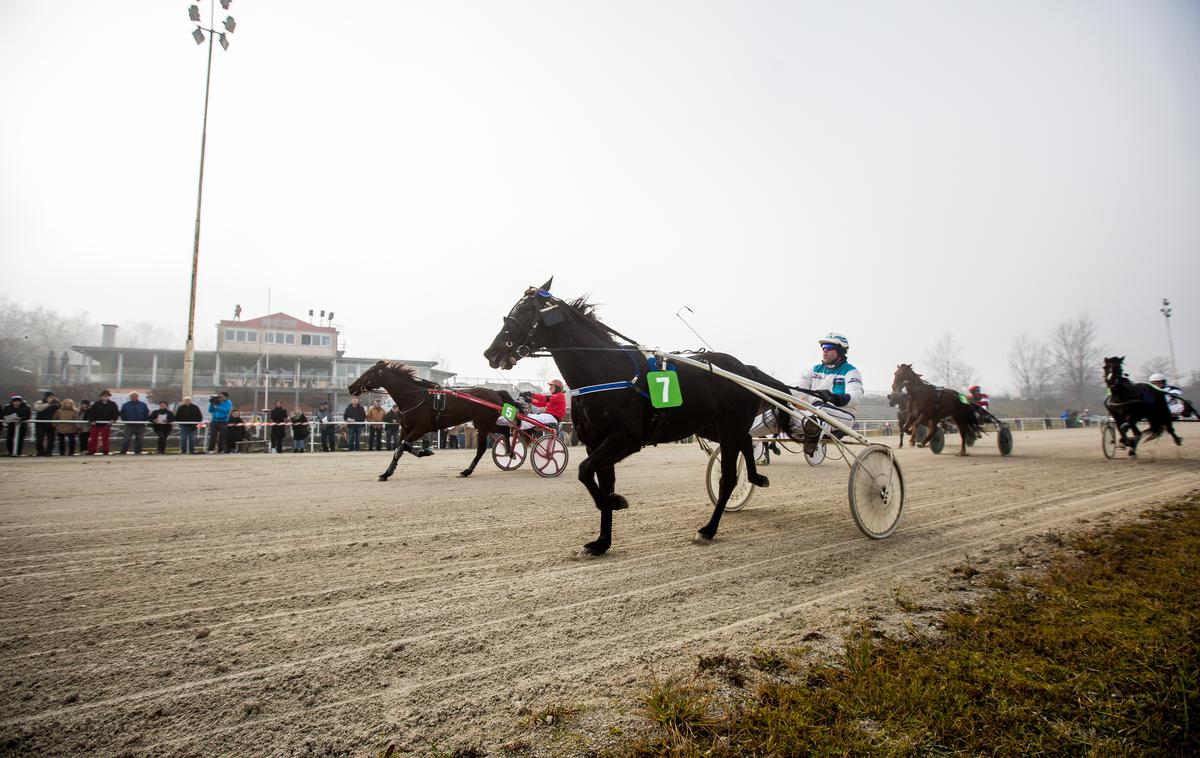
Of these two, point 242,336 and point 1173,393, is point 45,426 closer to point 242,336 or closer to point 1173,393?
point 1173,393

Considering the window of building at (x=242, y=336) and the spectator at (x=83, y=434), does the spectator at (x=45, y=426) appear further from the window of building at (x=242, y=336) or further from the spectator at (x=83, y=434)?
the window of building at (x=242, y=336)

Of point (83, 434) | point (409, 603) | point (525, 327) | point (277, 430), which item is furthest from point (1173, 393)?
point (83, 434)

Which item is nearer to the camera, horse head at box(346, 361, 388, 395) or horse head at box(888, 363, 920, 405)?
horse head at box(346, 361, 388, 395)

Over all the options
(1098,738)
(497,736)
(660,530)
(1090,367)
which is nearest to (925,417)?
(660,530)

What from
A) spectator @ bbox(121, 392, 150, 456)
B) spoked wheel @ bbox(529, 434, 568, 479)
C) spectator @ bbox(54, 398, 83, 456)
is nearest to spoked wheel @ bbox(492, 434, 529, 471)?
spoked wheel @ bbox(529, 434, 568, 479)

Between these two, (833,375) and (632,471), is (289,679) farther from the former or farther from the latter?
(632,471)

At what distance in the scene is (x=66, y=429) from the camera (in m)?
14.6

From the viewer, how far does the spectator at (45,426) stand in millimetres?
14289

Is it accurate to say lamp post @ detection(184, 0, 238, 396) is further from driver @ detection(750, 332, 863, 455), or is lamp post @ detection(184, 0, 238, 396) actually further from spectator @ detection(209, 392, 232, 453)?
driver @ detection(750, 332, 863, 455)

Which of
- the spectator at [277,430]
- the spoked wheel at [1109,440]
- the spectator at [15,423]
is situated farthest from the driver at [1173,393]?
the spectator at [15,423]

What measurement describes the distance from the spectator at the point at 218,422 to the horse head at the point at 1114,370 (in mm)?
23636

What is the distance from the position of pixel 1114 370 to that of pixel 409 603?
55.0 feet

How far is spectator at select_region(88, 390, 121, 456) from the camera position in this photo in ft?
48.9

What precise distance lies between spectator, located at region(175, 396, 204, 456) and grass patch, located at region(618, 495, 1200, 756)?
1808cm
